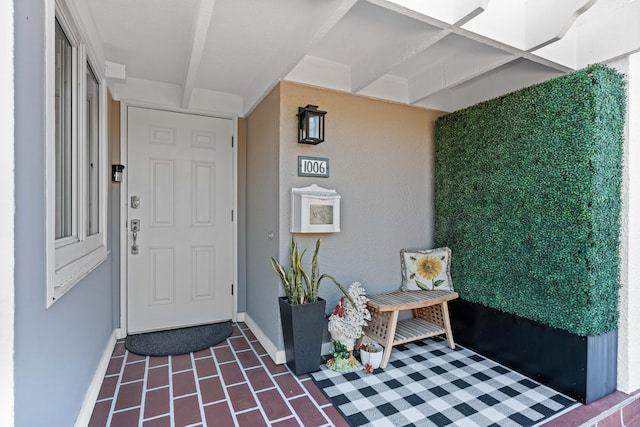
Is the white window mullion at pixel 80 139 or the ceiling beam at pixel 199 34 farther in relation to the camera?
the white window mullion at pixel 80 139

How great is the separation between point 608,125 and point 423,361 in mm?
1992

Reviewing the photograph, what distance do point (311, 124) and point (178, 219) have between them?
169 centimetres

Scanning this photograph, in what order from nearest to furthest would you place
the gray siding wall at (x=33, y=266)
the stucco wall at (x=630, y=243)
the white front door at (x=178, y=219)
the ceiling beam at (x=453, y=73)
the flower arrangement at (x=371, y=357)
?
the gray siding wall at (x=33, y=266) < the stucco wall at (x=630, y=243) < the ceiling beam at (x=453, y=73) < the flower arrangement at (x=371, y=357) < the white front door at (x=178, y=219)

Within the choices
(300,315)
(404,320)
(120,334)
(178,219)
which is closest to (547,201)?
(404,320)

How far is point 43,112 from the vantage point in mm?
1162

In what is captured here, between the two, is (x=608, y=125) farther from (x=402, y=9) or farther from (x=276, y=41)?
(x=276, y=41)

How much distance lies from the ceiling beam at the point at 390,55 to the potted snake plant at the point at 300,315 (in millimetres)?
1310

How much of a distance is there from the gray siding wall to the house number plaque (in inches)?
61.6

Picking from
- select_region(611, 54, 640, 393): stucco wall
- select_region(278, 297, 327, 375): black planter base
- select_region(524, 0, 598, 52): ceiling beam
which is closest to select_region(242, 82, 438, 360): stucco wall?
select_region(278, 297, 327, 375): black planter base

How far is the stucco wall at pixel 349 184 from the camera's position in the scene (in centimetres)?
246

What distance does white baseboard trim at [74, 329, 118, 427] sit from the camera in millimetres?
1688

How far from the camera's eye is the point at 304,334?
2.24 meters

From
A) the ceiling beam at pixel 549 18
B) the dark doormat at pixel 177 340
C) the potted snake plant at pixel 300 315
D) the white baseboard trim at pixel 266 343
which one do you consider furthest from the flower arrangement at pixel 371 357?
the ceiling beam at pixel 549 18

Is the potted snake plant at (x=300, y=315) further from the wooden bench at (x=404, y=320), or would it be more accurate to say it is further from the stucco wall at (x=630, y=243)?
the stucco wall at (x=630, y=243)
